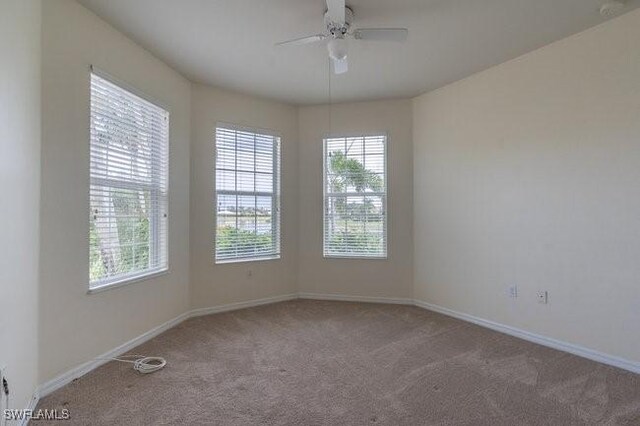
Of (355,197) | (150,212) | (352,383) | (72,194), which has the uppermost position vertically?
(355,197)

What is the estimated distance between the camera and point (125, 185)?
298cm

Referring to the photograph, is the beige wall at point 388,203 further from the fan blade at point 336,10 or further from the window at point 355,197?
the fan blade at point 336,10

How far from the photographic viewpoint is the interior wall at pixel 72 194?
2271mm

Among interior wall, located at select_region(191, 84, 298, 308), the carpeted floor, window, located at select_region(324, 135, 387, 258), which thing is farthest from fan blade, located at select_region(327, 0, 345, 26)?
the carpeted floor

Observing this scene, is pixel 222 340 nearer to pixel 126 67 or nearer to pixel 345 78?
pixel 126 67

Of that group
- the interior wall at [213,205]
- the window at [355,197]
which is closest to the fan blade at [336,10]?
the interior wall at [213,205]

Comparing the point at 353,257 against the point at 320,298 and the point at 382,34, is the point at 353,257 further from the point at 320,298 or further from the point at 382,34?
the point at 382,34

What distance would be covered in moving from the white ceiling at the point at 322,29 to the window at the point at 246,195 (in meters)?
0.72

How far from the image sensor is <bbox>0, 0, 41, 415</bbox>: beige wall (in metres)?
1.68

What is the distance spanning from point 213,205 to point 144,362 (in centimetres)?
187

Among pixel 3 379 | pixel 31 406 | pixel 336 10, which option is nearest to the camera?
pixel 3 379

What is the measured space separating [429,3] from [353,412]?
9.21ft

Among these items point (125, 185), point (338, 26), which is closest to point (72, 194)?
point (125, 185)

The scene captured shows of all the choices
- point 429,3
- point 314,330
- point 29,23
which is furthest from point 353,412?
point 29,23
